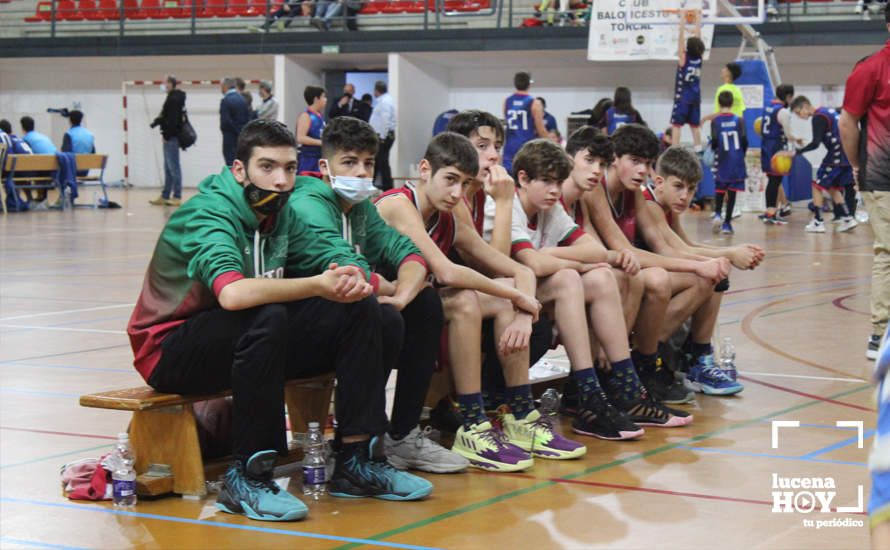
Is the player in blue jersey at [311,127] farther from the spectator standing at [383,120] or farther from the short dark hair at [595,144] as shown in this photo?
the short dark hair at [595,144]

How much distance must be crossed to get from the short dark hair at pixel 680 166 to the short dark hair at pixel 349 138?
1963 millimetres

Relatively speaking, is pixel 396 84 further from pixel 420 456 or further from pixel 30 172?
pixel 420 456

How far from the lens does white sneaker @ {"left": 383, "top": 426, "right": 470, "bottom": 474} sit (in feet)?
13.3

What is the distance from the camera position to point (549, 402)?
4.93 metres

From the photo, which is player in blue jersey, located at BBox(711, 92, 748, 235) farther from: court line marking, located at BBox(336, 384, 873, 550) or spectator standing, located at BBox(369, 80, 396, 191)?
court line marking, located at BBox(336, 384, 873, 550)

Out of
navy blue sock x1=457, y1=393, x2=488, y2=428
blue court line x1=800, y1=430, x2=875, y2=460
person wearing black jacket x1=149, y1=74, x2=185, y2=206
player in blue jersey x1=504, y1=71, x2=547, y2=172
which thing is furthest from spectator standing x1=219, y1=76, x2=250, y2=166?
blue court line x1=800, y1=430, x2=875, y2=460

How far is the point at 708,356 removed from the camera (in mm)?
5641

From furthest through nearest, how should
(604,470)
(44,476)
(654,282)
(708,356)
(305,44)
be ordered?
(305,44)
(708,356)
(654,282)
(604,470)
(44,476)

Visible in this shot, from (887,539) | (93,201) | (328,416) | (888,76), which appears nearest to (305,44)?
(93,201)

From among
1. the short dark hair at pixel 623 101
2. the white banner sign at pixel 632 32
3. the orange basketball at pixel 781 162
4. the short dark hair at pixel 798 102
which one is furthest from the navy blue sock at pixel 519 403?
the white banner sign at pixel 632 32

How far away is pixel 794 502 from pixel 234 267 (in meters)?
1.86

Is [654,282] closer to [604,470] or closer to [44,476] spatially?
[604,470]

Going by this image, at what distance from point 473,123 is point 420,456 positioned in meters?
1.53
